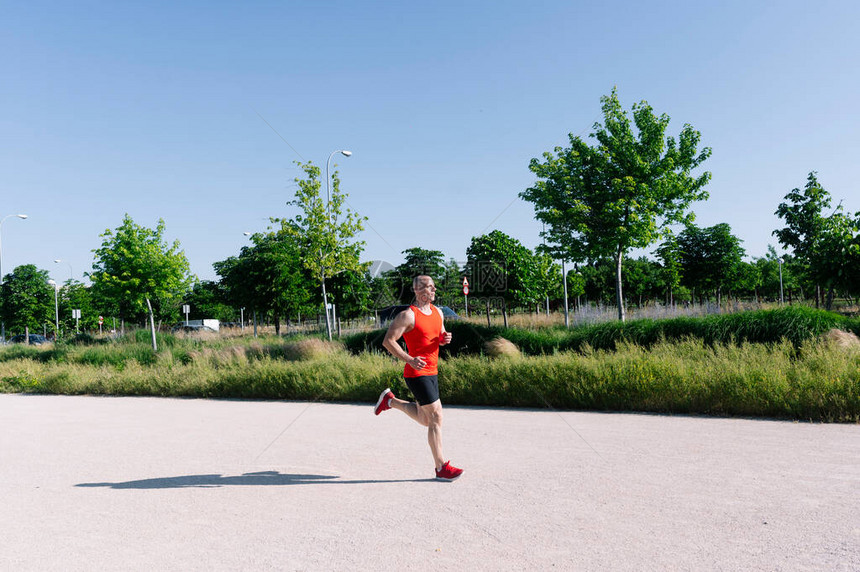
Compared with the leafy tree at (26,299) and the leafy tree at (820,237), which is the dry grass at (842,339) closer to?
the leafy tree at (820,237)

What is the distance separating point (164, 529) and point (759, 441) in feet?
18.8

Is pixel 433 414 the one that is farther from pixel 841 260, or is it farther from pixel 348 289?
pixel 348 289

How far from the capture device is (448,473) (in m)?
4.86

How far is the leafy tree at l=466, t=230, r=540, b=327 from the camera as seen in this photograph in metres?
24.3

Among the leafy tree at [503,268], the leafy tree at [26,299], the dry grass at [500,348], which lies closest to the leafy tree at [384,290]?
the leafy tree at [503,268]

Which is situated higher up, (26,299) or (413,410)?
(26,299)

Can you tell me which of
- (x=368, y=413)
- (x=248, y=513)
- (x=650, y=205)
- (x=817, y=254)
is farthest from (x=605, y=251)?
(x=248, y=513)

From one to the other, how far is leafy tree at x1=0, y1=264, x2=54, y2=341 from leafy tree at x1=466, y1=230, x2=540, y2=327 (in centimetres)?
3974

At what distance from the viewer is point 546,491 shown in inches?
175

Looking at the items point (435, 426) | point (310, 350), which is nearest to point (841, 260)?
A: point (310, 350)

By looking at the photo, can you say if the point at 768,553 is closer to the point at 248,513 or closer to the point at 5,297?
the point at 248,513

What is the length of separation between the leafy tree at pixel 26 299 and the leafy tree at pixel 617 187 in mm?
44935

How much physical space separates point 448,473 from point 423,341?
1.15m

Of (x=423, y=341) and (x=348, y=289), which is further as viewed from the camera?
(x=348, y=289)
